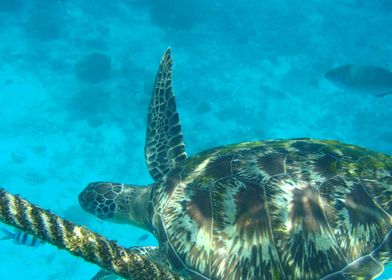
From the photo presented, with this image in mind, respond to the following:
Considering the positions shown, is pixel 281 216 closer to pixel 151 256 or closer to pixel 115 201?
pixel 151 256

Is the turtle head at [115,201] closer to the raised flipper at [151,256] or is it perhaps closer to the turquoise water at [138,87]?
the raised flipper at [151,256]

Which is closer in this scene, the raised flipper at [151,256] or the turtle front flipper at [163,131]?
the raised flipper at [151,256]

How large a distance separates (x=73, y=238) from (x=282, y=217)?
164cm

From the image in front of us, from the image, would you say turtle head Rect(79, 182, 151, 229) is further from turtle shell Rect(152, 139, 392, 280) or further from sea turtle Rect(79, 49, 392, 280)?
turtle shell Rect(152, 139, 392, 280)

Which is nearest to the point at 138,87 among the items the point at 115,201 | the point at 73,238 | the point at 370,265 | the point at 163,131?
the point at 163,131

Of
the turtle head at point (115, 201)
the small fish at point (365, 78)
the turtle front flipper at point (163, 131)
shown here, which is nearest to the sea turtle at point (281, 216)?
the turtle head at point (115, 201)

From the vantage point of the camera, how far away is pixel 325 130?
11.7 m

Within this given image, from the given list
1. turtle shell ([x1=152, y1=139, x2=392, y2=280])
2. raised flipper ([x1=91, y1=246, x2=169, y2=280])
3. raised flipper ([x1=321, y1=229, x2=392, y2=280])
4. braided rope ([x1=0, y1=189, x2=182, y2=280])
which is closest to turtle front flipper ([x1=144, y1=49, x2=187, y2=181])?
raised flipper ([x1=91, y1=246, x2=169, y2=280])

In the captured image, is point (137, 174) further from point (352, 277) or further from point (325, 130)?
point (352, 277)

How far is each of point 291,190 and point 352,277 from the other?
2.57 ft

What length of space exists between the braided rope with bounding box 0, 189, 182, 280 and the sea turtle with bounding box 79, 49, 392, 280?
3.01 ft

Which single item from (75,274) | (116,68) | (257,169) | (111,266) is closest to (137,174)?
(75,274)

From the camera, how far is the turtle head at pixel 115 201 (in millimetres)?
4262

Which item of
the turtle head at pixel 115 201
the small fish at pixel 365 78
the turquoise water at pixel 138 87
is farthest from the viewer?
the turquoise water at pixel 138 87
